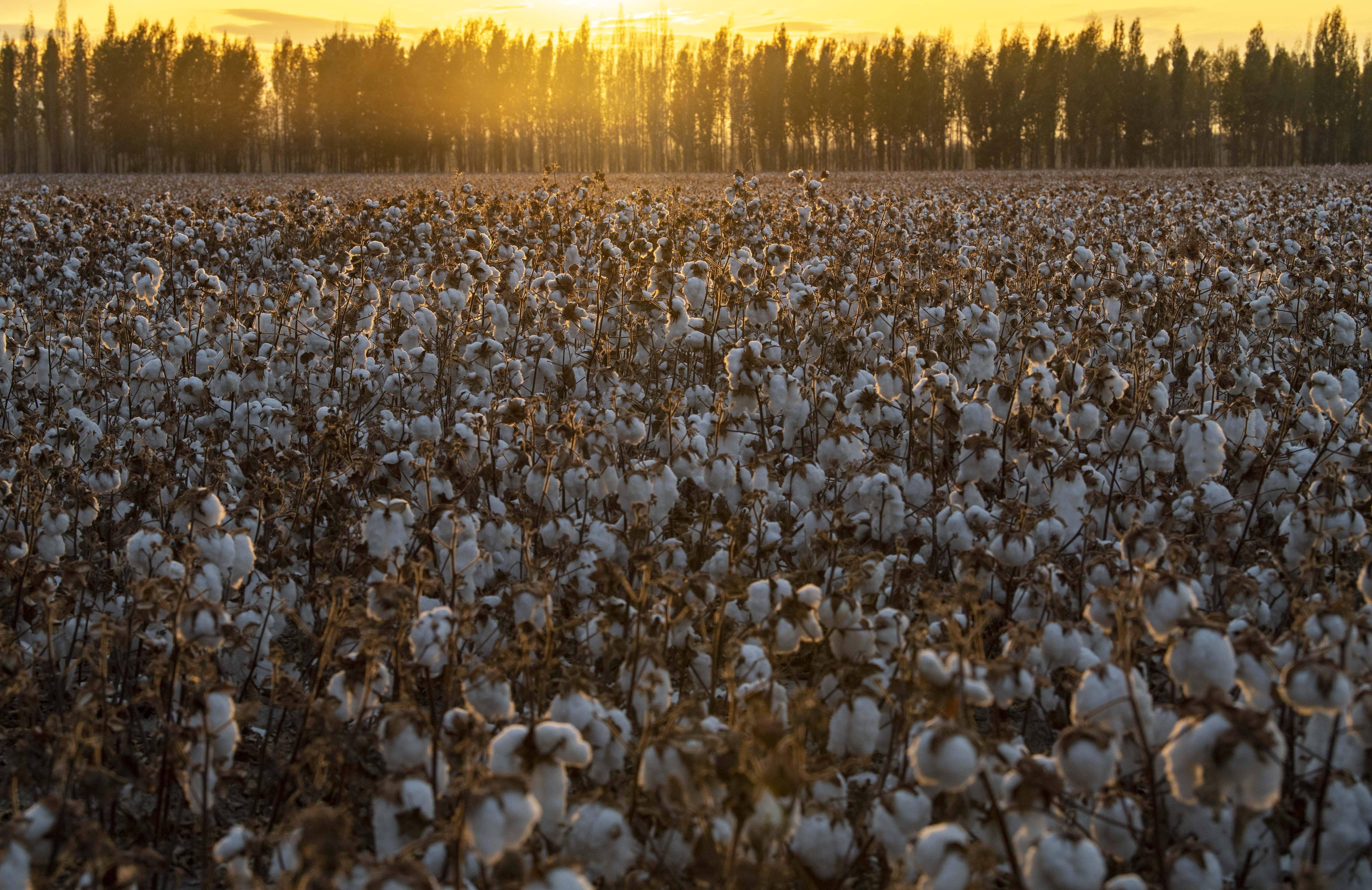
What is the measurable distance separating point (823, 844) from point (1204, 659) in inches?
38.4

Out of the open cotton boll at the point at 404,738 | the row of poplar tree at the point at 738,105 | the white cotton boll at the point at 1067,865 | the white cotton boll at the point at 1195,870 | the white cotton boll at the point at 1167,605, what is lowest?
the white cotton boll at the point at 1195,870

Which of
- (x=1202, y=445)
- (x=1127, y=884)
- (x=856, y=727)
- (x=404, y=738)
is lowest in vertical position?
(x=1127, y=884)

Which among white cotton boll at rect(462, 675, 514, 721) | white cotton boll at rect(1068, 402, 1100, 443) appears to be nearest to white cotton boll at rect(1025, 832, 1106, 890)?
white cotton boll at rect(462, 675, 514, 721)

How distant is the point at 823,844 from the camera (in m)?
2.61

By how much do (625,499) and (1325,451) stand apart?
143 inches

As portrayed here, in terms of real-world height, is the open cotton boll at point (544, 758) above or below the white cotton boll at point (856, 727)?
above

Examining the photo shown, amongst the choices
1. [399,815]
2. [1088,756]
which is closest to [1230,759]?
[1088,756]

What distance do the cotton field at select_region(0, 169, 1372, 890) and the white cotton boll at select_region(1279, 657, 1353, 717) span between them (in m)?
0.01

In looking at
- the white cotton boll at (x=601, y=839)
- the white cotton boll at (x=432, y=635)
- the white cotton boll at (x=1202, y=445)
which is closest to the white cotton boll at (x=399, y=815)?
the white cotton boll at (x=601, y=839)

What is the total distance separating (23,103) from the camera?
4432 inches

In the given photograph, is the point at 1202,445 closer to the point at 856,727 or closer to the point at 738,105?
the point at 856,727

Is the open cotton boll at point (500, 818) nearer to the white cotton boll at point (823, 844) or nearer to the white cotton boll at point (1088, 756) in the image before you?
the white cotton boll at point (823, 844)

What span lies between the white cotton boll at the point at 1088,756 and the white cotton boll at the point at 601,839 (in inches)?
Answer: 39.1

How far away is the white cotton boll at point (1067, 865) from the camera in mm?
2232
